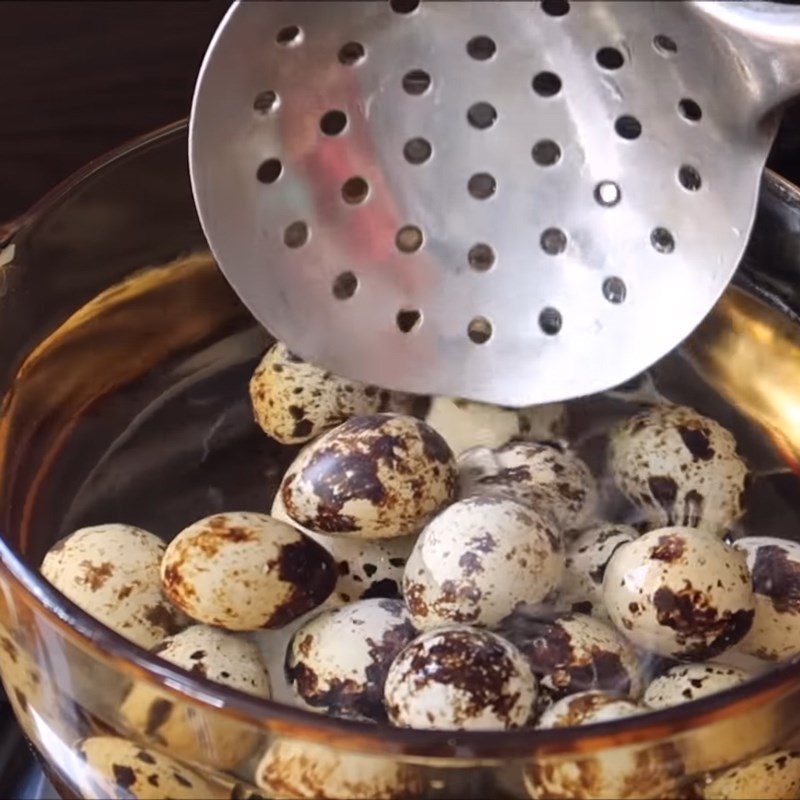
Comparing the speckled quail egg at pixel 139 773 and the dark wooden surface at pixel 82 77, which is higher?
the dark wooden surface at pixel 82 77

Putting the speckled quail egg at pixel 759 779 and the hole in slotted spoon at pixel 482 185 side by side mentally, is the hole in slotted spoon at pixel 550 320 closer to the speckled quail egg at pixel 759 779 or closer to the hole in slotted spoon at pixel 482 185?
the hole in slotted spoon at pixel 482 185

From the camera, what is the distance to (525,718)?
45 centimetres

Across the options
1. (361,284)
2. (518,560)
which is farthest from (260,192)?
(518,560)

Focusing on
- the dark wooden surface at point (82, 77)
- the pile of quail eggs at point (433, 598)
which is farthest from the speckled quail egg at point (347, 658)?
the dark wooden surface at point (82, 77)

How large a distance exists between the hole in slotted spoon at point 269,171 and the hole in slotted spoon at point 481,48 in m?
0.09

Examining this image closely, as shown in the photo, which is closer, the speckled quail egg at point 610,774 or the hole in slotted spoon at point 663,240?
the speckled quail egg at point 610,774

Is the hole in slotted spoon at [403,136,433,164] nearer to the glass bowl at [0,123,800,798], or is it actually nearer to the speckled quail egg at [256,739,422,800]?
the glass bowl at [0,123,800,798]

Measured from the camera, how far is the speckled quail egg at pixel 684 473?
0.59 meters

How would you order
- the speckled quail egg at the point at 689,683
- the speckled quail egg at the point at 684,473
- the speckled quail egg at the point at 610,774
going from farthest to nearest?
the speckled quail egg at the point at 684,473 < the speckled quail egg at the point at 689,683 < the speckled quail egg at the point at 610,774

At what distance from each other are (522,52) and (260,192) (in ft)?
0.38

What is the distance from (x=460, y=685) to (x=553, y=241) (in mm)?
196

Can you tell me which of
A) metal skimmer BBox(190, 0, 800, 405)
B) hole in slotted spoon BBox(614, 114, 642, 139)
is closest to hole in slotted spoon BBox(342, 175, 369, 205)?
metal skimmer BBox(190, 0, 800, 405)

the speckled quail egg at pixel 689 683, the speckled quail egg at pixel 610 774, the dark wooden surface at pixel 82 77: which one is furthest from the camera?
the dark wooden surface at pixel 82 77

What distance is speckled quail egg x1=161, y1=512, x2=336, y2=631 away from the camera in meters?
0.49
